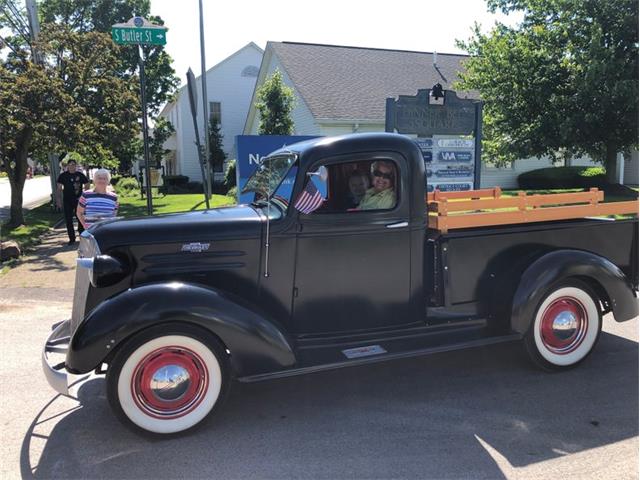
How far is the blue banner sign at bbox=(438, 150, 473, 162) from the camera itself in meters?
8.98

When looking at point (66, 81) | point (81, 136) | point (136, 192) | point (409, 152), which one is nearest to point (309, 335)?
point (409, 152)

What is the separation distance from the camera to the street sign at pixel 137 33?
6.69 metres

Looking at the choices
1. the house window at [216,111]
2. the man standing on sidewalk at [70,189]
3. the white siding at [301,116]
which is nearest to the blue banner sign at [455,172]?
the man standing on sidewalk at [70,189]

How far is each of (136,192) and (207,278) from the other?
83.7 feet

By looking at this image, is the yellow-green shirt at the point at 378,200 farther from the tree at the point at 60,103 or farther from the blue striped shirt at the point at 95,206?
the tree at the point at 60,103

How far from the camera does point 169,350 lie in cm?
337

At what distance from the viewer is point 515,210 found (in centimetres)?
446

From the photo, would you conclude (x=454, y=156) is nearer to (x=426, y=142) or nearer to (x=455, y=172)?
(x=455, y=172)

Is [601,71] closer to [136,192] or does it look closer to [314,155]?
[314,155]

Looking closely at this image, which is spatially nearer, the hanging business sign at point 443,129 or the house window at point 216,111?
the hanging business sign at point 443,129

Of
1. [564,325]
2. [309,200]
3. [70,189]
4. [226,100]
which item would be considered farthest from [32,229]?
[226,100]

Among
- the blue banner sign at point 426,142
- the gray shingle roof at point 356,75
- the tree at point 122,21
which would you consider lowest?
the blue banner sign at point 426,142

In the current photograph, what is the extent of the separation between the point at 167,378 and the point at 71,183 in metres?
8.77

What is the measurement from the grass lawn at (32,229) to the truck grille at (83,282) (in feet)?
24.2
